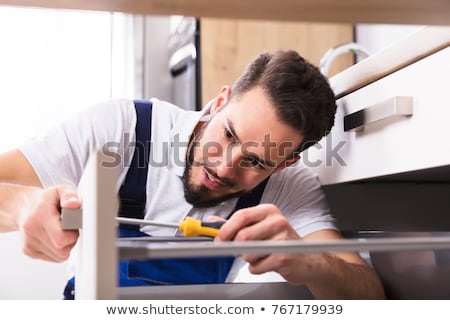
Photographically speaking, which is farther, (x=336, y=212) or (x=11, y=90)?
(x=11, y=90)

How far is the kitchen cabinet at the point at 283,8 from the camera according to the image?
0.83 feet

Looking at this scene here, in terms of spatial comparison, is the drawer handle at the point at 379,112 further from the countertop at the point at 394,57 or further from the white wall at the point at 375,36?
the white wall at the point at 375,36

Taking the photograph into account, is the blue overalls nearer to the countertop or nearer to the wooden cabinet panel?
the countertop

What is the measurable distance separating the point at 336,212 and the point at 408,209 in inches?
3.9

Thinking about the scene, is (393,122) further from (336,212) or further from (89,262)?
(89,262)

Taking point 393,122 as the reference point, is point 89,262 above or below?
below

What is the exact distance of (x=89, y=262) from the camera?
0.31m

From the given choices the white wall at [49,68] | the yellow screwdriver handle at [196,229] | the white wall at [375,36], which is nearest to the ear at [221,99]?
the white wall at [49,68]

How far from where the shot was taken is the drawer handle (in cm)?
51

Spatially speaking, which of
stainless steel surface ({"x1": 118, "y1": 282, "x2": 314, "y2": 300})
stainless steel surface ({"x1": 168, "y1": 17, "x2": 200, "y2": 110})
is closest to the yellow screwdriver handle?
stainless steel surface ({"x1": 118, "y1": 282, "x2": 314, "y2": 300})

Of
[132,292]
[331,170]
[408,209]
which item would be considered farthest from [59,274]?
[408,209]

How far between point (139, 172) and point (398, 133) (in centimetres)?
34

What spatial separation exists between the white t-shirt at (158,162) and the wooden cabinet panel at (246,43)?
470 mm

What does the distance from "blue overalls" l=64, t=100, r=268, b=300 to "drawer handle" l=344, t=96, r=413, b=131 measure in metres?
0.15
